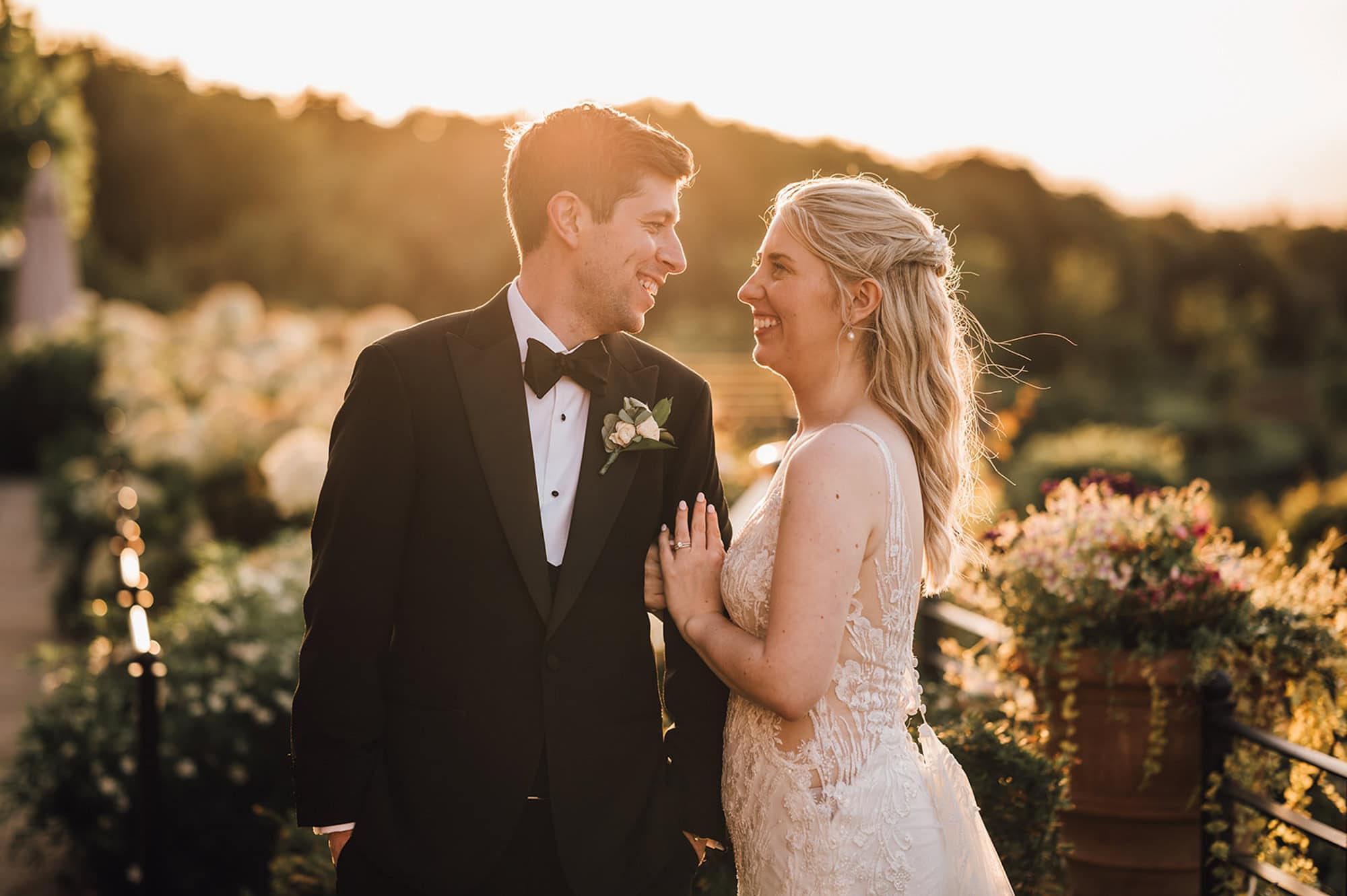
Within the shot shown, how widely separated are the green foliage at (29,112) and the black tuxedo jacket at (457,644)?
654 inches

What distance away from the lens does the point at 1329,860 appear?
15.3 feet

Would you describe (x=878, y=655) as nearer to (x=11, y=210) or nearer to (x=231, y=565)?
(x=231, y=565)

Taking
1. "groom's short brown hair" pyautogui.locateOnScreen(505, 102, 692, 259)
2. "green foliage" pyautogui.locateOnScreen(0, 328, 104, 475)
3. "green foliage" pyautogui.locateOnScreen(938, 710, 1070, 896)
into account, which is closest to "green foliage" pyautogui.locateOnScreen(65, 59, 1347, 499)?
"green foliage" pyautogui.locateOnScreen(0, 328, 104, 475)

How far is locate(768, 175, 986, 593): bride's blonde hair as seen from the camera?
8.63 feet

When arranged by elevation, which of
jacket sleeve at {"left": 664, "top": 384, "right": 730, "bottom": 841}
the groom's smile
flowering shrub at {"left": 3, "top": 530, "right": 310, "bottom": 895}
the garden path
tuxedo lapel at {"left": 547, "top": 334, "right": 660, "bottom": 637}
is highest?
the groom's smile

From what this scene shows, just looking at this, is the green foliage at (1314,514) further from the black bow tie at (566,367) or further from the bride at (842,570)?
the black bow tie at (566,367)

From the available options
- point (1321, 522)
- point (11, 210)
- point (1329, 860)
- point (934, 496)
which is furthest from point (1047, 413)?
point (934, 496)

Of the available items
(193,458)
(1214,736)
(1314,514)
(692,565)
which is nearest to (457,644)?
(692,565)

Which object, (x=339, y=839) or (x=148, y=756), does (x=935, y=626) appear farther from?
(x=339, y=839)

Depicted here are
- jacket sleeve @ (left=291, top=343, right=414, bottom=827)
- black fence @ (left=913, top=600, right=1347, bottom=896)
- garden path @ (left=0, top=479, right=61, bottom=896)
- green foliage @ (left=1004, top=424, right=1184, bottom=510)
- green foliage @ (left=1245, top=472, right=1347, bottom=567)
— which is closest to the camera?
jacket sleeve @ (left=291, top=343, right=414, bottom=827)

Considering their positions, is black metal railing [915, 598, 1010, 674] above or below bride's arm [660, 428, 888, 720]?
below

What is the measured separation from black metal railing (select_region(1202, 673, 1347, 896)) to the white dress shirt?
6.83ft

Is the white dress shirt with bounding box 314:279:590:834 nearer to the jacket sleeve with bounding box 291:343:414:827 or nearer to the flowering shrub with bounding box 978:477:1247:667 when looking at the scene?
the jacket sleeve with bounding box 291:343:414:827

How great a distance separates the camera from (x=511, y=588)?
242cm
